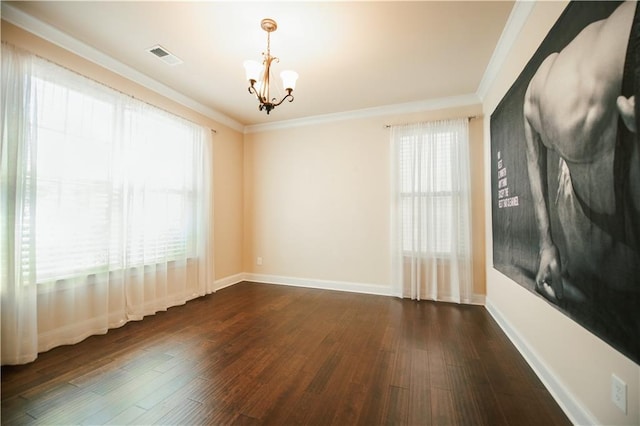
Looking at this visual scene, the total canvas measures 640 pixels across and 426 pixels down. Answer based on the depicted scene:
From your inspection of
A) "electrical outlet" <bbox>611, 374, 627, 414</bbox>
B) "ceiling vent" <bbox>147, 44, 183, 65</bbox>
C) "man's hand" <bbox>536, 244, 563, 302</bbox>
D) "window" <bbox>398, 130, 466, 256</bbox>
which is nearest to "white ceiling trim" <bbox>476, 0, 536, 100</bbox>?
"window" <bbox>398, 130, 466, 256</bbox>

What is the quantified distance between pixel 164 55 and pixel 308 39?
1553 mm

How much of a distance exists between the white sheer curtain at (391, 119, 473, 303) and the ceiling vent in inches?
117

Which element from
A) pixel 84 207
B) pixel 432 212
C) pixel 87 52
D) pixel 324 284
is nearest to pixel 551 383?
pixel 432 212

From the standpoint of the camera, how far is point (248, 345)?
7.89ft

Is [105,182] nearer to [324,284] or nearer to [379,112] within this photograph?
[324,284]

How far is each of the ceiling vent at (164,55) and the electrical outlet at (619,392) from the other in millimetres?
4062

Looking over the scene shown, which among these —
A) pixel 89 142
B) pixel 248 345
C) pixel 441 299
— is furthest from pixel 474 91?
pixel 89 142

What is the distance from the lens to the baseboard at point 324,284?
402 centimetres

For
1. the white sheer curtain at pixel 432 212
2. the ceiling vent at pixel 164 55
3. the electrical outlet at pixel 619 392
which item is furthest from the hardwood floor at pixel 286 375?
the ceiling vent at pixel 164 55

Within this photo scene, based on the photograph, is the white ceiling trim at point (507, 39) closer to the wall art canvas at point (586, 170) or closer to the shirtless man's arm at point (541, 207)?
the wall art canvas at point (586, 170)

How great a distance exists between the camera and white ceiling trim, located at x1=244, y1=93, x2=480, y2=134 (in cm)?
366

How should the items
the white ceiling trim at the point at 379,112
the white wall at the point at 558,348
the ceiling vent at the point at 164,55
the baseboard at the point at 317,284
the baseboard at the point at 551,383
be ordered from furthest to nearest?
1. the baseboard at the point at 317,284
2. the white ceiling trim at the point at 379,112
3. the ceiling vent at the point at 164,55
4. the baseboard at the point at 551,383
5. the white wall at the point at 558,348

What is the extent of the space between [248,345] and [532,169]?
2.79 metres

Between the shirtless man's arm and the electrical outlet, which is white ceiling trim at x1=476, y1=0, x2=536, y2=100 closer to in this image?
the shirtless man's arm
